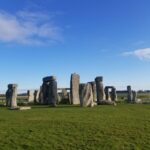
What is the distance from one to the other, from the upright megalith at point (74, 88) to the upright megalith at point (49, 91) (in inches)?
82.4

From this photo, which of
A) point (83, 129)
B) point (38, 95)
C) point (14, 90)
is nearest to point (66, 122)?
point (83, 129)

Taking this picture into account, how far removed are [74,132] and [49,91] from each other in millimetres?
17286

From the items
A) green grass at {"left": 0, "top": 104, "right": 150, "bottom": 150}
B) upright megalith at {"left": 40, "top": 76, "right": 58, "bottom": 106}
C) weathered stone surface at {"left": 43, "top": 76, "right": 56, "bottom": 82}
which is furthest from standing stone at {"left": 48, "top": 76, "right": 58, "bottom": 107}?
green grass at {"left": 0, "top": 104, "right": 150, "bottom": 150}

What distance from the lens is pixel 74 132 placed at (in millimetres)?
18188

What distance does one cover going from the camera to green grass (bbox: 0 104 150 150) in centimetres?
1662

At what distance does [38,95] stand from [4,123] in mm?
23678

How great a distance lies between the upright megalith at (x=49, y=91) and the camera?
3416 cm

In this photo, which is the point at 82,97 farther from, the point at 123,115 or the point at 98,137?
the point at 98,137

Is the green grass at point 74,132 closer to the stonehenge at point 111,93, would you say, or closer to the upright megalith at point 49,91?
the upright megalith at point 49,91

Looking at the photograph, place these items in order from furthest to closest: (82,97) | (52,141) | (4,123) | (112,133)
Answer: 1. (82,97)
2. (4,123)
3. (112,133)
4. (52,141)

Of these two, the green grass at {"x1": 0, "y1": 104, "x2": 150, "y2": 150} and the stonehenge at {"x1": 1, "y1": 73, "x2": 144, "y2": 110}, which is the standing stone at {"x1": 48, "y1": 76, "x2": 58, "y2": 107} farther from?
the green grass at {"x1": 0, "y1": 104, "x2": 150, "y2": 150}

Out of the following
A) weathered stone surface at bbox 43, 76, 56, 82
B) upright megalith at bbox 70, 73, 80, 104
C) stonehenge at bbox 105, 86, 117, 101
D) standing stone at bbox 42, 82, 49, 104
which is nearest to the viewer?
upright megalith at bbox 70, 73, 80, 104

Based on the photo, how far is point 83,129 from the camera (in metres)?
18.7

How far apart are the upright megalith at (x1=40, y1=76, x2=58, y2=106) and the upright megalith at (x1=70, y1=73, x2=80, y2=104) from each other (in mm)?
2092
